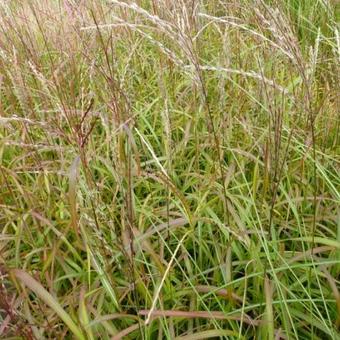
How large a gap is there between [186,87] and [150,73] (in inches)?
12.7

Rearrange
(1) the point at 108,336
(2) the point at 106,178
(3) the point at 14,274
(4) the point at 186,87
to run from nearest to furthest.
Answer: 1. (3) the point at 14,274
2. (1) the point at 108,336
3. (2) the point at 106,178
4. (4) the point at 186,87

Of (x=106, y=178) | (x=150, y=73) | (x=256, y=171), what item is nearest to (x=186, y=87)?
(x=150, y=73)

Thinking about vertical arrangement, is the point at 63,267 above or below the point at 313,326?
above

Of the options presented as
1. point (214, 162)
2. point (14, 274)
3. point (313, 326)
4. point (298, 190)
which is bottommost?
point (313, 326)

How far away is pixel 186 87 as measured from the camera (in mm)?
2096

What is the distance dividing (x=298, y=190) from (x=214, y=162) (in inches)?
10.9

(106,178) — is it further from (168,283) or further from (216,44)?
(216,44)

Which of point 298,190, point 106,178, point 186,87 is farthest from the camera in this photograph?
point 186,87

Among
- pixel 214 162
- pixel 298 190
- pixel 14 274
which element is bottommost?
pixel 298 190

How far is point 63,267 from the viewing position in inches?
53.2

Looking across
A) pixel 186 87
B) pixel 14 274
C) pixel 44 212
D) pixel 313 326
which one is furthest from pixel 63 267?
pixel 186 87

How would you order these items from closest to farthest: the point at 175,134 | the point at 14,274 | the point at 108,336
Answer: the point at 14,274 < the point at 108,336 < the point at 175,134

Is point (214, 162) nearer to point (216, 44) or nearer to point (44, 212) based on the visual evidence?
point (44, 212)

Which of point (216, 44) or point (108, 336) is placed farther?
point (216, 44)
